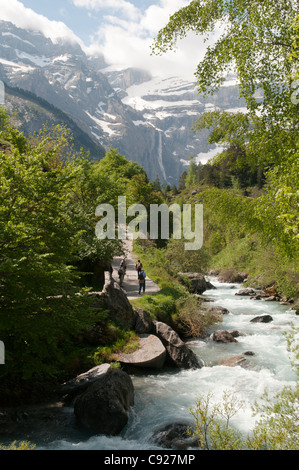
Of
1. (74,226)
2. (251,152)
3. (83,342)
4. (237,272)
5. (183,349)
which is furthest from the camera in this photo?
(237,272)

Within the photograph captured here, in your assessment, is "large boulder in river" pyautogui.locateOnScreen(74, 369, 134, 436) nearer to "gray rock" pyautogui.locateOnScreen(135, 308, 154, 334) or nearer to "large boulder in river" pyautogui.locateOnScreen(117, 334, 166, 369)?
"large boulder in river" pyautogui.locateOnScreen(117, 334, 166, 369)

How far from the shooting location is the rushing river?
316 inches

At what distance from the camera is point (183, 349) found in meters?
13.4

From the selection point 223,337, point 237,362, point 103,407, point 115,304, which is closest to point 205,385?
point 237,362

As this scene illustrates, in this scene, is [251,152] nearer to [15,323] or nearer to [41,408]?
[15,323]

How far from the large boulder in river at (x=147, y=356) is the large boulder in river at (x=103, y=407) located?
289 cm

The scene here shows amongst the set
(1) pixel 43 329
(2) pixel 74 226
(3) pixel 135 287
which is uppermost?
(2) pixel 74 226

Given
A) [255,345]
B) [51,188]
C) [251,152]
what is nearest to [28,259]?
[51,188]

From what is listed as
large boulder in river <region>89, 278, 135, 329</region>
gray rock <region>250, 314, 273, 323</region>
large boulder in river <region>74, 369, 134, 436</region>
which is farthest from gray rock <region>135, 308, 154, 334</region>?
gray rock <region>250, 314, 273, 323</region>

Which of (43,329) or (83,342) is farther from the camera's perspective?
(83,342)

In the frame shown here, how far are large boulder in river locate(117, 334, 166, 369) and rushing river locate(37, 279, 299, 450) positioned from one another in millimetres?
431

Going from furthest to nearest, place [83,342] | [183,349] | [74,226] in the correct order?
[183,349] → [83,342] → [74,226]

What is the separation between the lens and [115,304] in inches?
549

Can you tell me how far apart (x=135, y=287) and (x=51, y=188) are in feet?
47.6
